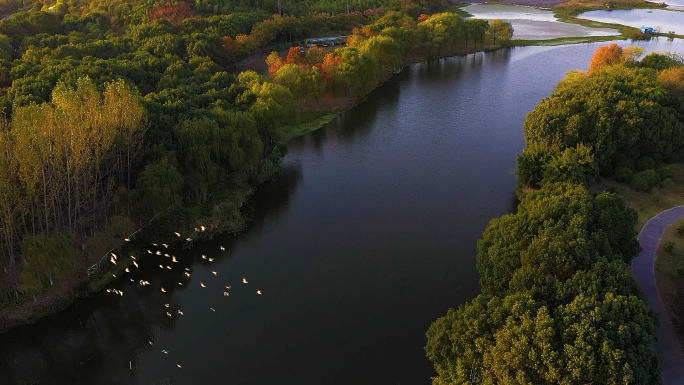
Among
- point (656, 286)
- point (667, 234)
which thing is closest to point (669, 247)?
point (667, 234)

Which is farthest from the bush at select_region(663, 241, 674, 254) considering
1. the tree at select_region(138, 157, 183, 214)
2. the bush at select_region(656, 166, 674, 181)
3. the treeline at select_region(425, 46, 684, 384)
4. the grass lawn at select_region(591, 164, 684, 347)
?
the tree at select_region(138, 157, 183, 214)

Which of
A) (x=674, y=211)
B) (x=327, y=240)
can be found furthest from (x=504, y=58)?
(x=327, y=240)

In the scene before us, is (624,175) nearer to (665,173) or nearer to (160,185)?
(665,173)

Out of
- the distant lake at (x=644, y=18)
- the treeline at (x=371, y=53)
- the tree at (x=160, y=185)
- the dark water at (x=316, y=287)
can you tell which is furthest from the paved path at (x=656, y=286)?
the distant lake at (x=644, y=18)

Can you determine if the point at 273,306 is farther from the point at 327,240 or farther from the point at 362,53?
the point at 362,53

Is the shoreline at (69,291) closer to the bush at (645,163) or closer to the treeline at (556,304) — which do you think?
the treeline at (556,304)
